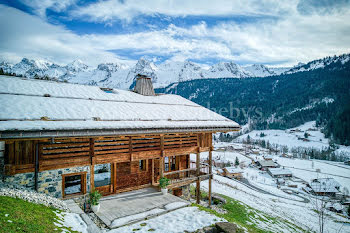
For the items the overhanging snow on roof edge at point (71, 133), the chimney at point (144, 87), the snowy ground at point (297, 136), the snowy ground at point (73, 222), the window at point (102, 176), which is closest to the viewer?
the snowy ground at point (73, 222)

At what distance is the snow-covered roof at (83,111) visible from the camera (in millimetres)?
7934

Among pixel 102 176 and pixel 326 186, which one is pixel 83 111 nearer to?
pixel 102 176

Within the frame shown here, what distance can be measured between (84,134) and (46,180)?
2741 mm

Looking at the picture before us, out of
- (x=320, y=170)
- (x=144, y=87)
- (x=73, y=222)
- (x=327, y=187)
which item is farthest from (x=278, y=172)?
(x=73, y=222)

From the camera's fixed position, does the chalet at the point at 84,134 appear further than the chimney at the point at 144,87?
No

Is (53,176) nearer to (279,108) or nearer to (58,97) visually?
(58,97)

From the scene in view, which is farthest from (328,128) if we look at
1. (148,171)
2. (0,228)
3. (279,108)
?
(0,228)

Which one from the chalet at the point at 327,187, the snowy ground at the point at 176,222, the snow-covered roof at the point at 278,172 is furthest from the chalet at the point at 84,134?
the snow-covered roof at the point at 278,172

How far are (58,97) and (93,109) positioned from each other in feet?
6.72

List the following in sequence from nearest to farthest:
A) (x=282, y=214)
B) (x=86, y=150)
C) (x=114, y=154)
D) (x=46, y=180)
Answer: (x=46, y=180)
(x=86, y=150)
(x=114, y=154)
(x=282, y=214)

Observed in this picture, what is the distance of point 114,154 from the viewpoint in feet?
35.5

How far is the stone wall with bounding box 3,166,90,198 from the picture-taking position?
26.9ft

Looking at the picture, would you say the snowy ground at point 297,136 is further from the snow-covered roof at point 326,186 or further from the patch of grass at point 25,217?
the patch of grass at point 25,217

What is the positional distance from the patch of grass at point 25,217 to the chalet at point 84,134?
2060 mm
